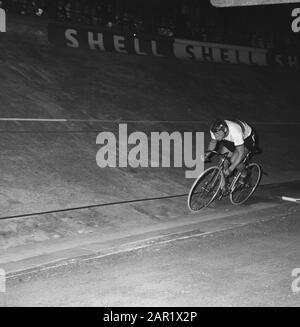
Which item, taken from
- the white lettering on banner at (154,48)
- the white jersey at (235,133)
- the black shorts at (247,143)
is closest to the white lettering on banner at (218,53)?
the white lettering on banner at (154,48)

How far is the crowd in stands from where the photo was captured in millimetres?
17766

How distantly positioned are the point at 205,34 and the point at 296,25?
7.42 metres

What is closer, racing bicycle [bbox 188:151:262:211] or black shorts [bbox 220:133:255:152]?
racing bicycle [bbox 188:151:262:211]

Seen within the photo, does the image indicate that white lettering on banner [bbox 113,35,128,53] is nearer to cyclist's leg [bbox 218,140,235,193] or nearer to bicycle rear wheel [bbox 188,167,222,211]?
cyclist's leg [bbox 218,140,235,193]

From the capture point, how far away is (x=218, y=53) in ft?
68.4

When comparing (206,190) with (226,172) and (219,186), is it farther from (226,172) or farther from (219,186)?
(226,172)

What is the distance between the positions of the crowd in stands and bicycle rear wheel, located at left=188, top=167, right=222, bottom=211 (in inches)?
419

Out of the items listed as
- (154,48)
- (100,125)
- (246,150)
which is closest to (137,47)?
(154,48)

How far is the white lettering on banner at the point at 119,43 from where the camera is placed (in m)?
17.7

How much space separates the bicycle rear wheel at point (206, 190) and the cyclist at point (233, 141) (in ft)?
0.71

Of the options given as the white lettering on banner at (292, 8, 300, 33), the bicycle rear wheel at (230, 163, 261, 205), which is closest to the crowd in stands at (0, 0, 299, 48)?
the white lettering on banner at (292, 8, 300, 33)

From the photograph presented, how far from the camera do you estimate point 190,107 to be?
14.7 metres
